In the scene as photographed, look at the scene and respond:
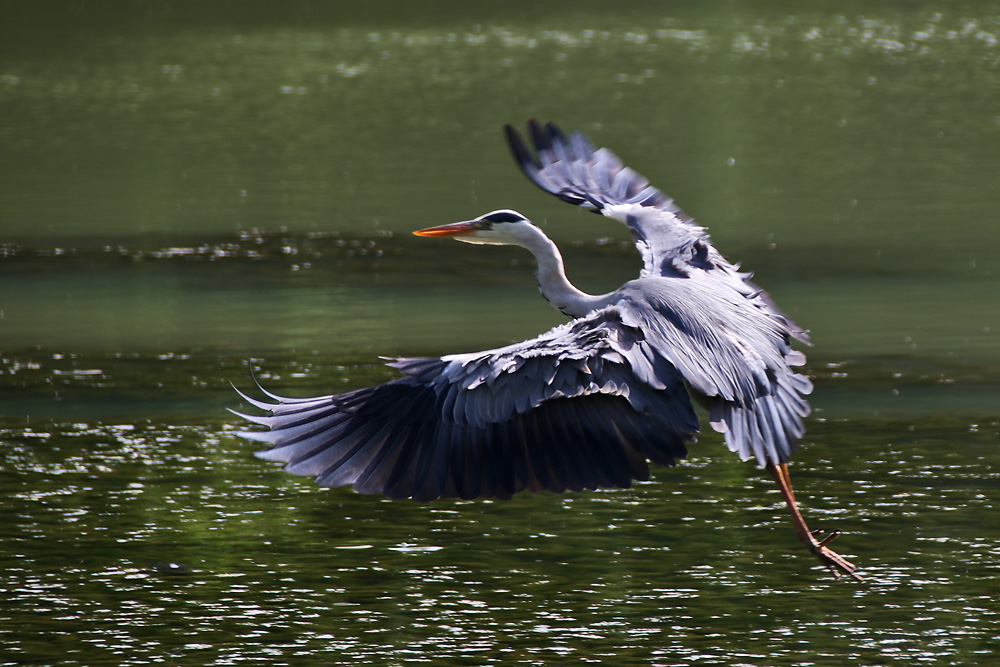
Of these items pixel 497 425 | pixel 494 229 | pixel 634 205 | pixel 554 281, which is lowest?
pixel 497 425

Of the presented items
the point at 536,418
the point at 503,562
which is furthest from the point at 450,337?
the point at 536,418

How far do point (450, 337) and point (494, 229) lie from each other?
363 centimetres

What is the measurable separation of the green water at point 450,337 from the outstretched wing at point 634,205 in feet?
3.94

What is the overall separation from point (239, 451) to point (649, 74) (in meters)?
17.5

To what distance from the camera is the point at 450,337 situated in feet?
36.5

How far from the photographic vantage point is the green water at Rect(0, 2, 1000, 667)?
257 inches

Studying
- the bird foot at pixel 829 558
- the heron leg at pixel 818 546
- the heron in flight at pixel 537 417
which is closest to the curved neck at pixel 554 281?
the heron in flight at pixel 537 417

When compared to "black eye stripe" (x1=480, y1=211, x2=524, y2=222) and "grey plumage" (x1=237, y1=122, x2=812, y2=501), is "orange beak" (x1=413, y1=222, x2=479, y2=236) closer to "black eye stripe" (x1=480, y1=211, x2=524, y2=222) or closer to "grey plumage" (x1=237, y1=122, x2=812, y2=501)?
"black eye stripe" (x1=480, y1=211, x2=524, y2=222)

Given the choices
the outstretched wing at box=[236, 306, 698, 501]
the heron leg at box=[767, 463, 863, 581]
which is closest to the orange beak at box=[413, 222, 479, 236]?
the outstretched wing at box=[236, 306, 698, 501]

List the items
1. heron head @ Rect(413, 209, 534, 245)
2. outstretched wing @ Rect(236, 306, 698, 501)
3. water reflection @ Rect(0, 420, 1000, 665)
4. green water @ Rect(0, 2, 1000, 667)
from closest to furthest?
outstretched wing @ Rect(236, 306, 698, 501), water reflection @ Rect(0, 420, 1000, 665), green water @ Rect(0, 2, 1000, 667), heron head @ Rect(413, 209, 534, 245)

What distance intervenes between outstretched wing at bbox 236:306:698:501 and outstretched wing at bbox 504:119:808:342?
131cm

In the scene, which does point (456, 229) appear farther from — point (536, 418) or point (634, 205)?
point (536, 418)

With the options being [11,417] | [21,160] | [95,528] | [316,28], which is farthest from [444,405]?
[316,28]

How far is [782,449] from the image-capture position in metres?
6.18
